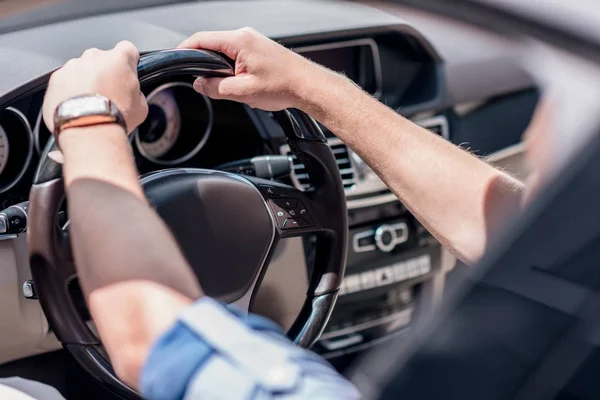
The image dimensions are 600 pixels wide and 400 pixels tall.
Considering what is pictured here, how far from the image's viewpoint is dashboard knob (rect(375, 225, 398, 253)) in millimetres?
2551

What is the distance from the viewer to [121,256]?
3.34ft

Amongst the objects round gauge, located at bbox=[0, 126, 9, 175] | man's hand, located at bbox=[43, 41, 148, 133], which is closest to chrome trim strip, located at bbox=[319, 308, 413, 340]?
round gauge, located at bbox=[0, 126, 9, 175]

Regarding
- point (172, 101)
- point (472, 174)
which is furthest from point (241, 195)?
point (172, 101)

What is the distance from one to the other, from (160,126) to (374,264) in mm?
759

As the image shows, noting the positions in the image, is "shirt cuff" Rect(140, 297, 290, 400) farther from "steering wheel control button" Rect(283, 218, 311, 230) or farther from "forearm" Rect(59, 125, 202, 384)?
"steering wheel control button" Rect(283, 218, 311, 230)

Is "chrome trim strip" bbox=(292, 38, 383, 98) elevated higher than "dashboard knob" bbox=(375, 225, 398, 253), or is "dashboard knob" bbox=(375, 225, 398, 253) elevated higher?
"chrome trim strip" bbox=(292, 38, 383, 98)

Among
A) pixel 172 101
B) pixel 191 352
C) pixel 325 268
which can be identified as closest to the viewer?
pixel 191 352

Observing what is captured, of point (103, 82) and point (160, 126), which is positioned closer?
point (103, 82)

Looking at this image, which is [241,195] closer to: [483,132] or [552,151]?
[552,151]

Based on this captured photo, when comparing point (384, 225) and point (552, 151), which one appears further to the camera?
point (384, 225)

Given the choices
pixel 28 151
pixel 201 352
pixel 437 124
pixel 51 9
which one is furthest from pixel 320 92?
pixel 437 124

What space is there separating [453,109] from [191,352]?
6.37 ft

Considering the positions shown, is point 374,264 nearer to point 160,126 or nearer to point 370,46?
point 370,46

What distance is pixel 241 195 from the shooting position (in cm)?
164
